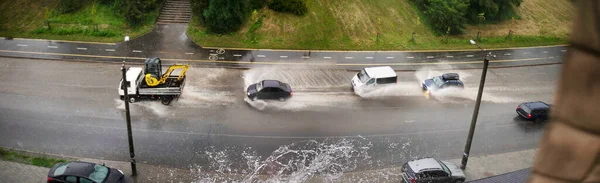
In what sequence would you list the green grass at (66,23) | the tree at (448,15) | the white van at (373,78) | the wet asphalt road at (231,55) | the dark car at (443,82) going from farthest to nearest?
1. the tree at (448,15)
2. the green grass at (66,23)
3. the wet asphalt road at (231,55)
4. the dark car at (443,82)
5. the white van at (373,78)

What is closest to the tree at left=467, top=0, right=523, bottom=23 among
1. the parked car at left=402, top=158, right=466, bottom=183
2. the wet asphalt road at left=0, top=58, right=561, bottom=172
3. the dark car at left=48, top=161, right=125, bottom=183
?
the wet asphalt road at left=0, top=58, right=561, bottom=172

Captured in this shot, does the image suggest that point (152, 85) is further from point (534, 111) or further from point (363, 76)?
point (534, 111)

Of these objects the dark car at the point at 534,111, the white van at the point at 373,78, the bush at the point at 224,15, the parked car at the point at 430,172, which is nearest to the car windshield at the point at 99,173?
the parked car at the point at 430,172

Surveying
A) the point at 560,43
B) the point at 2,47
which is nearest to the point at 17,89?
the point at 2,47

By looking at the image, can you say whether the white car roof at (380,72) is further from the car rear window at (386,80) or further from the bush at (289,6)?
the bush at (289,6)

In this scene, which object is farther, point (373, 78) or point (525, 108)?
point (373, 78)

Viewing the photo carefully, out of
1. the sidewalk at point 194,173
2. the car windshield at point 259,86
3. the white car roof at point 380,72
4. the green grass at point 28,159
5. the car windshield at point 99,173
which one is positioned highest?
the white car roof at point 380,72

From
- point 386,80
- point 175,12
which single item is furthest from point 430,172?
point 175,12
